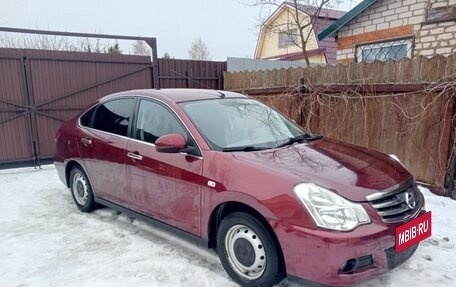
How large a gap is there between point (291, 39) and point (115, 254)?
45.9 ft

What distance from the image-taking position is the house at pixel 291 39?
54.3 ft

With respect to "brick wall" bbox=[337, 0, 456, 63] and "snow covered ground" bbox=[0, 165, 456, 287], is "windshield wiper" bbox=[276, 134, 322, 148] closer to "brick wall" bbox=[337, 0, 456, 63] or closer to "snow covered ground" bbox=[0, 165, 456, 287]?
"snow covered ground" bbox=[0, 165, 456, 287]

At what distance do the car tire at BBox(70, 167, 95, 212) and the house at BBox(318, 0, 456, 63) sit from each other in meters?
7.27

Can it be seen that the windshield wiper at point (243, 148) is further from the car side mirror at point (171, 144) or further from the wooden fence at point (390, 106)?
the wooden fence at point (390, 106)

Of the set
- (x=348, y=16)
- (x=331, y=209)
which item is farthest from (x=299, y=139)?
(x=348, y=16)

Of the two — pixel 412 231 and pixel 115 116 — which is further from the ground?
pixel 115 116

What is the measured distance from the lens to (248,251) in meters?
2.69

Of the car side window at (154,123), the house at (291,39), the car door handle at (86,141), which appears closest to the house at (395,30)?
the house at (291,39)

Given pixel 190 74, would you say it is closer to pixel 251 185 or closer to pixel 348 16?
pixel 348 16

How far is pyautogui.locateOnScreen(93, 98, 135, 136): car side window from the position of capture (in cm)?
387

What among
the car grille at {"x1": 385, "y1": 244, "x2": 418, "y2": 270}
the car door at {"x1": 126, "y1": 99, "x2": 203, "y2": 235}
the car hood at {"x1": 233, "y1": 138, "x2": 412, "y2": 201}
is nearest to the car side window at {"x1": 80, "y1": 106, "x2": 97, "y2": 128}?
the car door at {"x1": 126, "y1": 99, "x2": 203, "y2": 235}

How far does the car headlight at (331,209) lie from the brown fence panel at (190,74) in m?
7.09

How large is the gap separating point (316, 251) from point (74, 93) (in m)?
6.90

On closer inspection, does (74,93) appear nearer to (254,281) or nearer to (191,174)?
(191,174)
